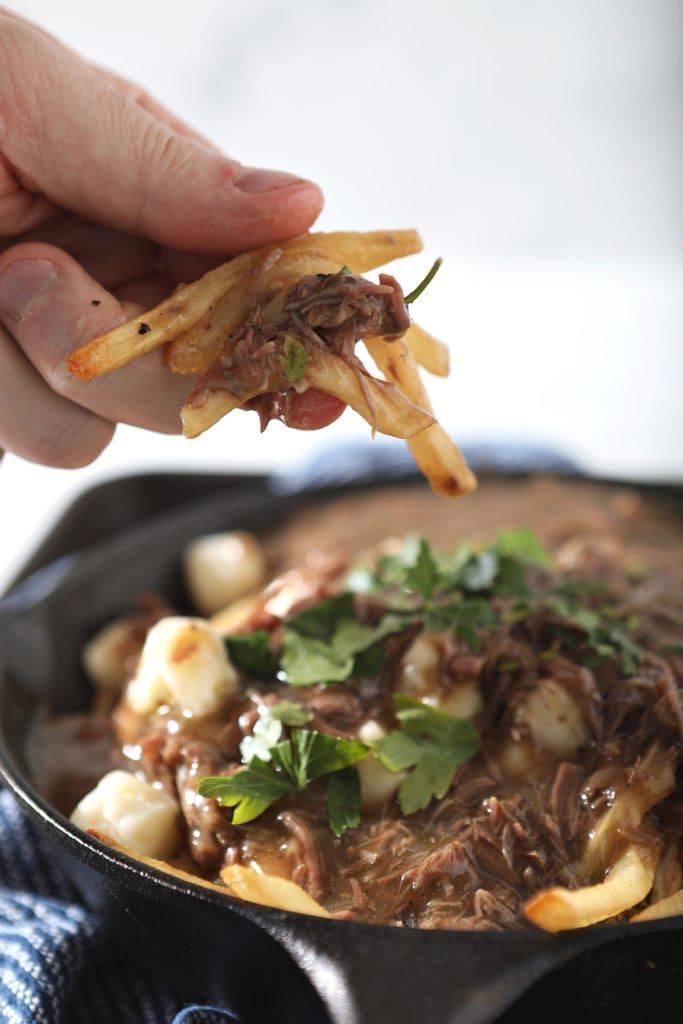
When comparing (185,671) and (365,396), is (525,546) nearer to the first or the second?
(185,671)

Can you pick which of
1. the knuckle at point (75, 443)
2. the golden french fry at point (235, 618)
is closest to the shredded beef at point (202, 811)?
the golden french fry at point (235, 618)

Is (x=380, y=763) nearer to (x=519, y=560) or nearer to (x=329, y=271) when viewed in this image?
(x=519, y=560)

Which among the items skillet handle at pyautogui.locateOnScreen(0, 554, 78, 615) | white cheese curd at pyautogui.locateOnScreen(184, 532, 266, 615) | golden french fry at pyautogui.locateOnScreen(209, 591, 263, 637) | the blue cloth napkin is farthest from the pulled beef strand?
white cheese curd at pyautogui.locateOnScreen(184, 532, 266, 615)

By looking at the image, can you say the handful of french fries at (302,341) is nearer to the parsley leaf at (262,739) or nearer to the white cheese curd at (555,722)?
the white cheese curd at (555,722)

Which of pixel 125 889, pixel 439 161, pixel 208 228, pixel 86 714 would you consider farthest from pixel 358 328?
pixel 439 161

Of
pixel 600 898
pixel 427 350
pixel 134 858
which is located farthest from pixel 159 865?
pixel 427 350

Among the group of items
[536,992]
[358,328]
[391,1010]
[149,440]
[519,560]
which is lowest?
[149,440]
